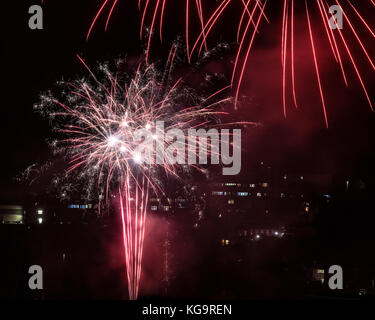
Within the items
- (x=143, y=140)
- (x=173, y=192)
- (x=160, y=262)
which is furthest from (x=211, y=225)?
(x=143, y=140)

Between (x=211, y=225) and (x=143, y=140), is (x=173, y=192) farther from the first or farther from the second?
(x=143, y=140)

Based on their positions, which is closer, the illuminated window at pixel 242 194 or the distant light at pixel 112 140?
the distant light at pixel 112 140

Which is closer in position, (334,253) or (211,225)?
(334,253)

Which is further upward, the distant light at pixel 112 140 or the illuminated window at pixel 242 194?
the distant light at pixel 112 140

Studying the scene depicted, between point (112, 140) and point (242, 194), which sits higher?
point (112, 140)

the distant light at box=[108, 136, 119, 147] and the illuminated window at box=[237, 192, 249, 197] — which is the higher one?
the distant light at box=[108, 136, 119, 147]

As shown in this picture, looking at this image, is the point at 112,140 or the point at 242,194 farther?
the point at 242,194

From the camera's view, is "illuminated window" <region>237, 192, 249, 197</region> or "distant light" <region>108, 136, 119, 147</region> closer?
"distant light" <region>108, 136, 119, 147</region>

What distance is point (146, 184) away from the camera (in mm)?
13992

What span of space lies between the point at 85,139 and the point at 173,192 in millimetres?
10391
